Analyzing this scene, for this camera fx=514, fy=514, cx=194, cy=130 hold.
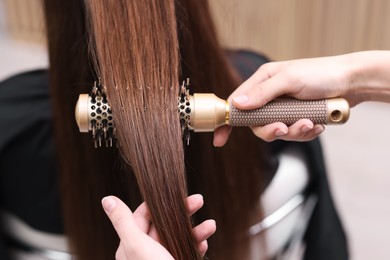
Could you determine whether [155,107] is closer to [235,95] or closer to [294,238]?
[235,95]

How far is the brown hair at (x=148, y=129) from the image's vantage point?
649 mm

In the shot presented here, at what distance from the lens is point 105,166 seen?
0.96m

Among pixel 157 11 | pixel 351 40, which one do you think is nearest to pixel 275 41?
pixel 351 40

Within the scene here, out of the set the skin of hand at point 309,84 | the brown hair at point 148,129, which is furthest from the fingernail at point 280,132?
the brown hair at point 148,129

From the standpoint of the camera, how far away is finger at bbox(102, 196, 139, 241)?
604 millimetres

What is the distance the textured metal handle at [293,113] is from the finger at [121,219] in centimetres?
18

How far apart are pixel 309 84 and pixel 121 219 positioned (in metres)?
Answer: 0.33

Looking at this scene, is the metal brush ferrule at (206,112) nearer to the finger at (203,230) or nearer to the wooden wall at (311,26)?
the finger at (203,230)

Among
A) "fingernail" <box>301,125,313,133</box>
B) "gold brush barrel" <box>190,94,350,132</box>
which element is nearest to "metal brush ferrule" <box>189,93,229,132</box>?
"gold brush barrel" <box>190,94,350,132</box>

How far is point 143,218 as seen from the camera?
25.5 inches

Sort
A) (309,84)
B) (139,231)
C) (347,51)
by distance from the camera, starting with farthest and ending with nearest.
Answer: (347,51)
(309,84)
(139,231)

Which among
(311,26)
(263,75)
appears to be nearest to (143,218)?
(263,75)

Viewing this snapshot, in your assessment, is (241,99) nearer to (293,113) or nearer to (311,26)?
(293,113)

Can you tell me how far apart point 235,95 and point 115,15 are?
0.20 meters
